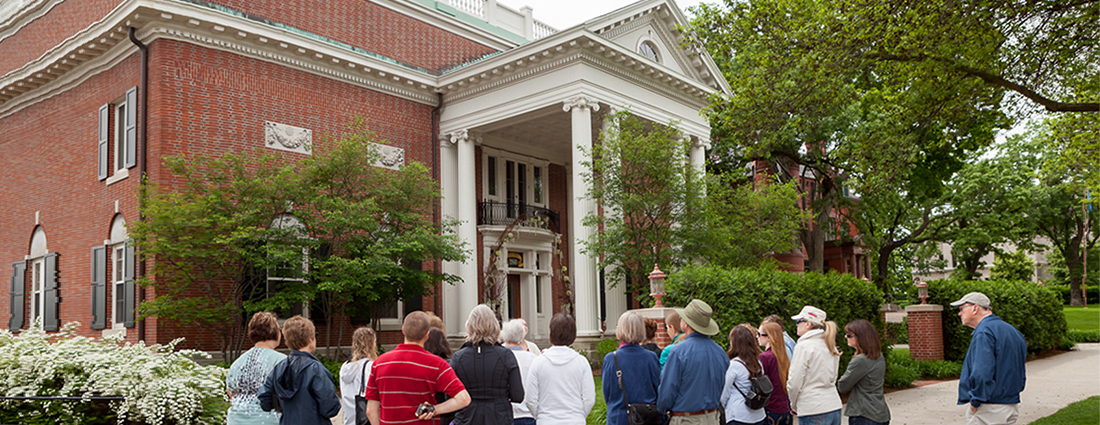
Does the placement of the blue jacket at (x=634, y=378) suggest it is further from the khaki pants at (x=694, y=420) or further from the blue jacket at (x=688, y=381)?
the khaki pants at (x=694, y=420)

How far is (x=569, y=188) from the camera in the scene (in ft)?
93.7

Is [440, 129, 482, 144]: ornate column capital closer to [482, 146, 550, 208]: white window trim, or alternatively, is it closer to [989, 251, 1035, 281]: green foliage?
[482, 146, 550, 208]: white window trim

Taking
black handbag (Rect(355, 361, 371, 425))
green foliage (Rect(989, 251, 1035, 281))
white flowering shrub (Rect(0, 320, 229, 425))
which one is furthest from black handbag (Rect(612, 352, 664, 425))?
green foliage (Rect(989, 251, 1035, 281))

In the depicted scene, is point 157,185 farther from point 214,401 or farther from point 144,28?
point 214,401

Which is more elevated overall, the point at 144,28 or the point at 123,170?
the point at 144,28

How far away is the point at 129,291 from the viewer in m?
18.5

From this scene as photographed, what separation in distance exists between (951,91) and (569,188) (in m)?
16.7

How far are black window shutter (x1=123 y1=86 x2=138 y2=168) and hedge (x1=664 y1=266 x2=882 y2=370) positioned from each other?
12.3 m

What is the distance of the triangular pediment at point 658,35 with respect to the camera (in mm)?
23625

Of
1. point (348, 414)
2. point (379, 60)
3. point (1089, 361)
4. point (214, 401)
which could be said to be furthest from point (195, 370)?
point (1089, 361)

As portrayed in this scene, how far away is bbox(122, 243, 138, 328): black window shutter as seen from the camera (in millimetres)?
18266

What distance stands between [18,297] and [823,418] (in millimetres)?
23242

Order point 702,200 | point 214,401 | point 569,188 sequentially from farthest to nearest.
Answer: point 569,188, point 702,200, point 214,401

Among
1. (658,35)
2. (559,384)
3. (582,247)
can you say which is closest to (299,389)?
(559,384)
